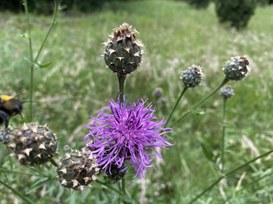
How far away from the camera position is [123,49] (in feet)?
6.64

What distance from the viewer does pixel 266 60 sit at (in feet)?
22.7

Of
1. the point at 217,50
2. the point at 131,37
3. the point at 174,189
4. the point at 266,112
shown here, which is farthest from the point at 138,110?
the point at 217,50

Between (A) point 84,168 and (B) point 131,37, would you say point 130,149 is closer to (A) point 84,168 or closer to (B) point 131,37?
(A) point 84,168

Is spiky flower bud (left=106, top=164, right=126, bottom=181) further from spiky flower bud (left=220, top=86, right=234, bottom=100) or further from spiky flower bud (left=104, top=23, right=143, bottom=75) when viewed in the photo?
spiky flower bud (left=220, top=86, right=234, bottom=100)

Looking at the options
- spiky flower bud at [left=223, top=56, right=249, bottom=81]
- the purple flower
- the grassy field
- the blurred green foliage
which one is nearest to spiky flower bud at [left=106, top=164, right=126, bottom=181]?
the purple flower

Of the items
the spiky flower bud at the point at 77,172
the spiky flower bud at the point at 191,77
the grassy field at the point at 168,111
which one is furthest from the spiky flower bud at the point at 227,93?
the spiky flower bud at the point at 77,172

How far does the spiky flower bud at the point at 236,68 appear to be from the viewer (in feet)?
8.36

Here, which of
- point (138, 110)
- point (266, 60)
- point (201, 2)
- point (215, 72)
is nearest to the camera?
point (138, 110)

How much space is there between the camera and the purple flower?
1908 millimetres

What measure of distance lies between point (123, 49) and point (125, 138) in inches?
18.0

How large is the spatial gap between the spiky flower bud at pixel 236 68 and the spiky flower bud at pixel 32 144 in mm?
1290

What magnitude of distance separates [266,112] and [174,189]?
1.87 meters

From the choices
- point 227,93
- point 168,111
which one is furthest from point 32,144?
point 168,111

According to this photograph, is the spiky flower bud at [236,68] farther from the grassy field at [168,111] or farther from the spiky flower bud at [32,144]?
the spiky flower bud at [32,144]
